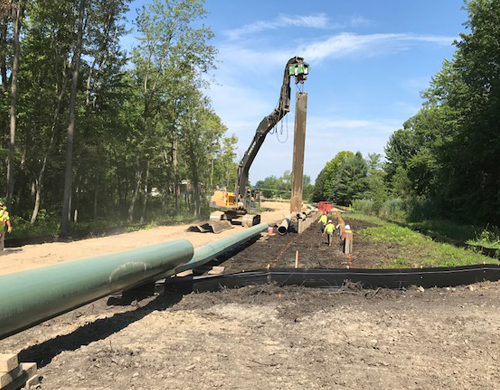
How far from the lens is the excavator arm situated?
16.6 metres

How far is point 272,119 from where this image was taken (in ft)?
61.5

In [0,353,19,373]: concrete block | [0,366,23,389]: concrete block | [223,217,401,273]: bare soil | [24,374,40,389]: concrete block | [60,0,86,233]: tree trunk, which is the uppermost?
[60,0,86,233]: tree trunk

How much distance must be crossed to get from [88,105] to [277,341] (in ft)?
76.4

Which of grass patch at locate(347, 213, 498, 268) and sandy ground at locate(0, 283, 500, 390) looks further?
grass patch at locate(347, 213, 498, 268)

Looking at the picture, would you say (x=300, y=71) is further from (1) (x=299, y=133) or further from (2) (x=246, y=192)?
(2) (x=246, y=192)

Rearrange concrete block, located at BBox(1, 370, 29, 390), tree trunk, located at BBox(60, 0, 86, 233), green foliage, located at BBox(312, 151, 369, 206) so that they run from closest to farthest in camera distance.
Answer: concrete block, located at BBox(1, 370, 29, 390) < tree trunk, located at BBox(60, 0, 86, 233) < green foliage, located at BBox(312, 151, 369, 206)

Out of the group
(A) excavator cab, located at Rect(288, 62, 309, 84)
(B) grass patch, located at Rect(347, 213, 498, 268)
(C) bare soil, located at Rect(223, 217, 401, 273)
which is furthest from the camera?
(A) excavator cab, located at Rect(288, 62, 309, 84)

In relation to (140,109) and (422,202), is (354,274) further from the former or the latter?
(422,202)

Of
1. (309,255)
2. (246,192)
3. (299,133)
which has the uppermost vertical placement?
(299,133)

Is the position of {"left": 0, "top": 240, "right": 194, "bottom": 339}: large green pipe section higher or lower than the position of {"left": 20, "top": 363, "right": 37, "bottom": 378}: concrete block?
higher

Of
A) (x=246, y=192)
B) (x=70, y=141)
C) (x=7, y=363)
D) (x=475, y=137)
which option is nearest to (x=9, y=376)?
(x=7, y=363)

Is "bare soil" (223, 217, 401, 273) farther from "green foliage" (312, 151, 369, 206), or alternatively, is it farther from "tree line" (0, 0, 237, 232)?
"green foliage" (312, 151, 369, 206)

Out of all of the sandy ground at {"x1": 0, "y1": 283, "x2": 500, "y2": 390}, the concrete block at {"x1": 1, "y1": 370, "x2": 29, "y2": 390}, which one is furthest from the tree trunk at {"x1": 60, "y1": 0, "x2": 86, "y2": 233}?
the concrete block at {"x1": 1, "y1": 370, "x2": 29, "y2": 390}

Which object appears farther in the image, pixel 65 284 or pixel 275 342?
pixel 275 342
